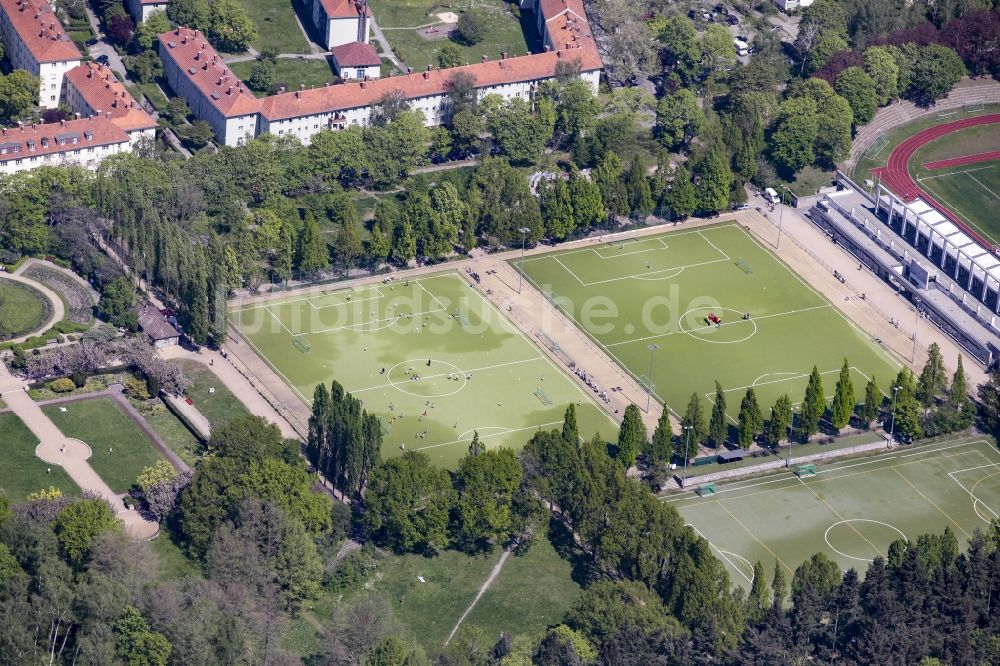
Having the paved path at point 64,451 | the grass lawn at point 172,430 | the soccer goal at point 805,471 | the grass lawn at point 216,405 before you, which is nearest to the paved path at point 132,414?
the grass lawn at point 172,430

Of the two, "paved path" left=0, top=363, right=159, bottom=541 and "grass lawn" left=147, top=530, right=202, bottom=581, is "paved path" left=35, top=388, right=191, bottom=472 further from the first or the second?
"grass lawn" left=147, top=530, right=202, bottom=581

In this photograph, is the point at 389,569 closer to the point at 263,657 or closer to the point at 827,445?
the point at 263,657

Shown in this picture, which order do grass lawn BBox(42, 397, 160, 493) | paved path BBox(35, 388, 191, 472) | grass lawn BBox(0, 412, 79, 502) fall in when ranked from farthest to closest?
paved path BBox(35, 388, 191, 472) → grass lawn BBox(42, 397, 160, 493) → grass lawn BBox(0, 412, 79, 502)

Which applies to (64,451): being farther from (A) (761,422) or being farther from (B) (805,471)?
(B) (805,471)

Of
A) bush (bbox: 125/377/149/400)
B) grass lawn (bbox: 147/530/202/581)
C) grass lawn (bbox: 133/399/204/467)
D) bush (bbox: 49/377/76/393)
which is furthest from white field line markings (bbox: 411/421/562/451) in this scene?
bush (bbox: 49/377/76/393)

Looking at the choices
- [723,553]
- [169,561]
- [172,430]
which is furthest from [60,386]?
[723,553]

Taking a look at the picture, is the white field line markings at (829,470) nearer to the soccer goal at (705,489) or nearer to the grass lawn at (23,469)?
the soccer goal at (705,489)
